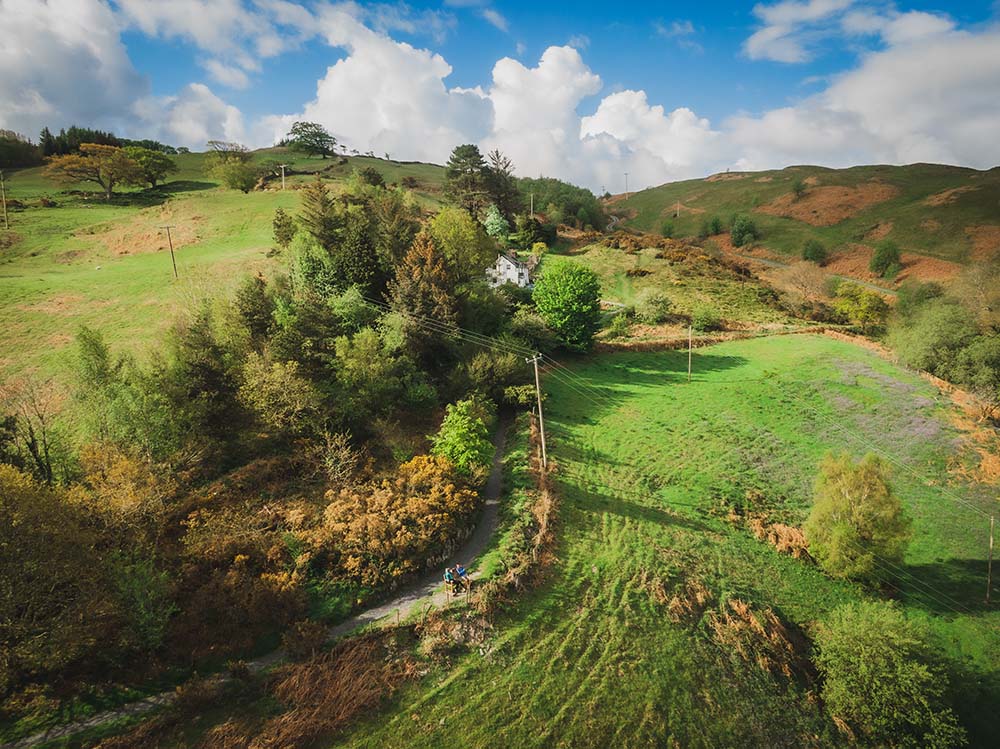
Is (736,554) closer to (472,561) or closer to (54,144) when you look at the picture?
(472,561)

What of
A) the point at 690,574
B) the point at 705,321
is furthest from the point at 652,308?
the point at 690,574

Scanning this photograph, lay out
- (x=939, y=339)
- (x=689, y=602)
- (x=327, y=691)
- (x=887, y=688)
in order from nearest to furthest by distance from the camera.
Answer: (x=327, y=691) < (x=887, y=688) < (x=689, y=602) < (x=939, y=339)

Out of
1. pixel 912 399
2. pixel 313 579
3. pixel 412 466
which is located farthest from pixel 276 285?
pixel 912 399

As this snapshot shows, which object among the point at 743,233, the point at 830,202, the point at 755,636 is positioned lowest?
the point at 755,636

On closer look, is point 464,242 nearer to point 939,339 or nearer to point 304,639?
point 304,639

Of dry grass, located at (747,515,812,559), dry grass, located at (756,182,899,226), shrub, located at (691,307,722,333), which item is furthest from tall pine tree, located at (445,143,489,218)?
dry grass, located at (756,182,899,226)

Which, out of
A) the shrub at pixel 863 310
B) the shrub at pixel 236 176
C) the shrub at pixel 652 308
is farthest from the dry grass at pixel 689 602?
the shrub at pixel 236 176

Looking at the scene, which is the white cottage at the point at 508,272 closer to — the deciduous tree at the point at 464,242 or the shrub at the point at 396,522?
the deciduous tree at the point at 464,242
